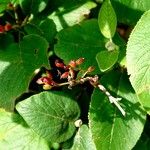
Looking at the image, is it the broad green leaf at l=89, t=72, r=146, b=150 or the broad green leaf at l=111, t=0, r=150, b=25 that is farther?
the broad green leaf at l=111, t=0, r=150, b=25

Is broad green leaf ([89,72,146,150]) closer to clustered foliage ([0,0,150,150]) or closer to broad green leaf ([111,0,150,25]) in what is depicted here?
clustered foliage ([0,0,150,150])

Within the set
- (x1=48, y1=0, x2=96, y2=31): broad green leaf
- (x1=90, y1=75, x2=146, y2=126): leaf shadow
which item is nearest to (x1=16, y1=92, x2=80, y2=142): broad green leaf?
(x1=90, y1=75, x2=146, y2=126): leaf shadow

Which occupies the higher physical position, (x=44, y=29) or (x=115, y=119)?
(x=44, y=29)

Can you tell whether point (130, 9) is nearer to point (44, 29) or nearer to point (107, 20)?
point (107, 20)

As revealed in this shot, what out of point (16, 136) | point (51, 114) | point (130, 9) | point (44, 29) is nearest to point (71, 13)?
point (44, 29)

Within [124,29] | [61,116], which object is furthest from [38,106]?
[124,29]

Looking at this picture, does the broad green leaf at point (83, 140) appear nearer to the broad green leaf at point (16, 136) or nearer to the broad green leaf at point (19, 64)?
the broad green leaf at point (16, 136)
